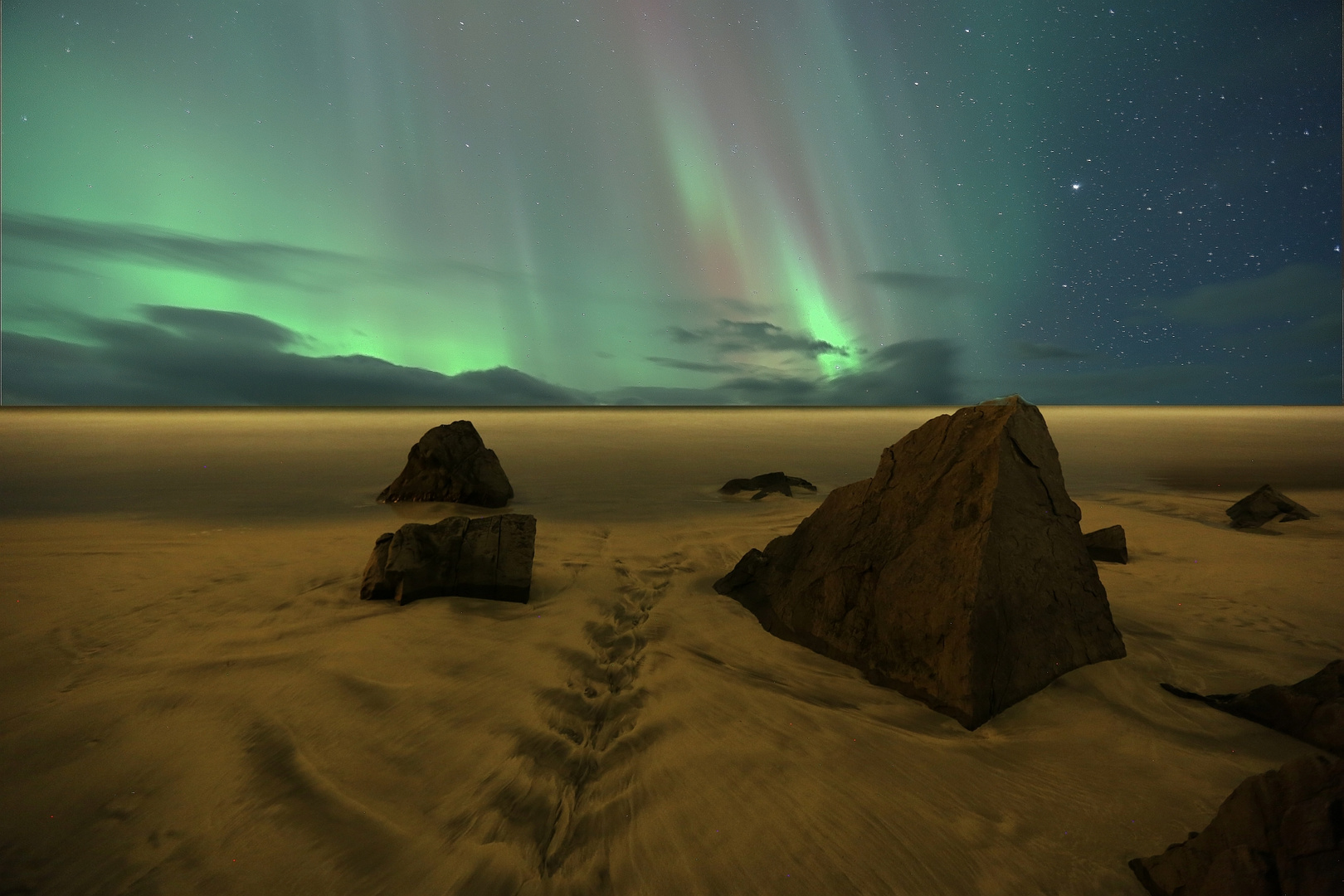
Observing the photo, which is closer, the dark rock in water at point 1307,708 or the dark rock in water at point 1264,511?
the dark rock in water at point 1307,708

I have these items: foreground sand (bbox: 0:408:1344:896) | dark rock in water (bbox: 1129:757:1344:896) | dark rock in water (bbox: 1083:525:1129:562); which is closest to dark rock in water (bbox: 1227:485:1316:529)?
foreground sand (bbox: 0:408:1344:896)

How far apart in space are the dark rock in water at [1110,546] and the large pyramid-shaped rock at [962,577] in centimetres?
337

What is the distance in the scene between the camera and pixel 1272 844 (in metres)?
1.66

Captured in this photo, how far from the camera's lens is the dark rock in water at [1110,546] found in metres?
6.46

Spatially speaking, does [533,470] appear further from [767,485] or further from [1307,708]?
[1307,708]

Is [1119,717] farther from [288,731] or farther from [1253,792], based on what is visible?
[288,731]

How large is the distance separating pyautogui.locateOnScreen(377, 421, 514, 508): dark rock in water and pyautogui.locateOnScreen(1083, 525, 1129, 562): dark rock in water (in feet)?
29.8

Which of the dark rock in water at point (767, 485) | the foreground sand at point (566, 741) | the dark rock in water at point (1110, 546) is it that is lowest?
the foreground sand at point (566, 741)

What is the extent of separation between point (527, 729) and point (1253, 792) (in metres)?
Result: 2.94

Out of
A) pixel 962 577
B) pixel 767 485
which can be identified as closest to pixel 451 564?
pixel 962 577

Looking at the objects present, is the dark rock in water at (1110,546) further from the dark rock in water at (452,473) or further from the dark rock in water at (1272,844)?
the dark rock in water at (452,473)

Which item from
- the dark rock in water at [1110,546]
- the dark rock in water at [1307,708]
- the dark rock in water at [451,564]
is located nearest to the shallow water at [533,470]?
the dark rock in water at [451,564]

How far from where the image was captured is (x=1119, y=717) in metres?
3.07

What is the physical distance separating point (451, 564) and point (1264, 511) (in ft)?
37.6
